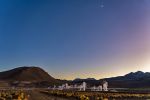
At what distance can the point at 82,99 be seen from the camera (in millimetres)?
64062

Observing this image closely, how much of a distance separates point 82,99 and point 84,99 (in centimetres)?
70

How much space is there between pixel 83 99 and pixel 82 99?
0.30 metres

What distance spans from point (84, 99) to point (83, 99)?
1.33ft

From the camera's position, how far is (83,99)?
209 feet

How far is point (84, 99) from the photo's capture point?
208 ft
